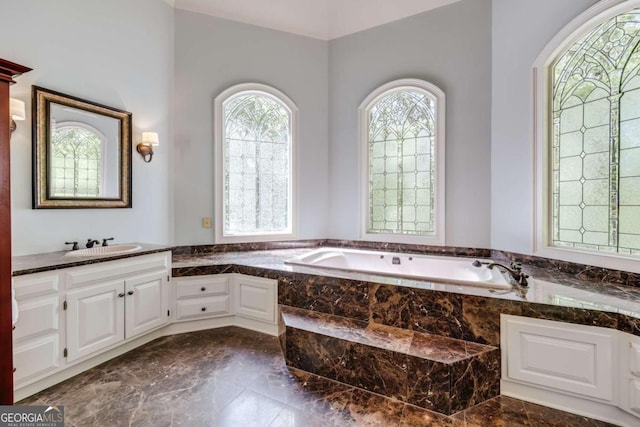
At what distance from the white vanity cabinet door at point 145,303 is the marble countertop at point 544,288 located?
22cm

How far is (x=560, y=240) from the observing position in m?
2.48

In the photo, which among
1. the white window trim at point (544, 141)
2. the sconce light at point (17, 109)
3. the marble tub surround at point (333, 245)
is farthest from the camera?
the marble tub surround at point (333, 245)

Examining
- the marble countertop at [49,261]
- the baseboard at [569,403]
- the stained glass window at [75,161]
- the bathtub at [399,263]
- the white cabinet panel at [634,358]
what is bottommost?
the baseboard at [569,403]

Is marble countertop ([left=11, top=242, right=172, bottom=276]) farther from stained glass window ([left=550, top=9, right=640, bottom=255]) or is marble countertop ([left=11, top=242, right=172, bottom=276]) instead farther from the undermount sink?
stained glass window ([left=550, top=9, right=640, bottom=255])

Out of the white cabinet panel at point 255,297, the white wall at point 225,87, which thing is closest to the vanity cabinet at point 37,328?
the white cabinet panel at point 255,297

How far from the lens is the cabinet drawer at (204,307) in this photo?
283 centimetres

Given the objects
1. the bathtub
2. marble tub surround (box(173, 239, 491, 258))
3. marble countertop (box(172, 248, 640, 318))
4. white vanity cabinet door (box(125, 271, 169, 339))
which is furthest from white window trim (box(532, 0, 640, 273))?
white vanity cabinet door (box(125, 271, 169, 339))

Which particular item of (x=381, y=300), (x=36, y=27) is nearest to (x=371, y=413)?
(x=381, y=300)

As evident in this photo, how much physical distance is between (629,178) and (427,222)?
5.45 ft

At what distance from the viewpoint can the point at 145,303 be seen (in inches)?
99.0

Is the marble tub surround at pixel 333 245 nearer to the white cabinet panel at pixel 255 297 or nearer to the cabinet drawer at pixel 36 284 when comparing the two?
the white cabinet panel at pixel 255 297

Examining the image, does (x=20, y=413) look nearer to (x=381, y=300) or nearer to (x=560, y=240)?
(x=381, y=300)

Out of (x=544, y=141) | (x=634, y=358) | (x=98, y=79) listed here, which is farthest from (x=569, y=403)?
(x=98, y=79)

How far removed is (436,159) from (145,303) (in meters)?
3.07
